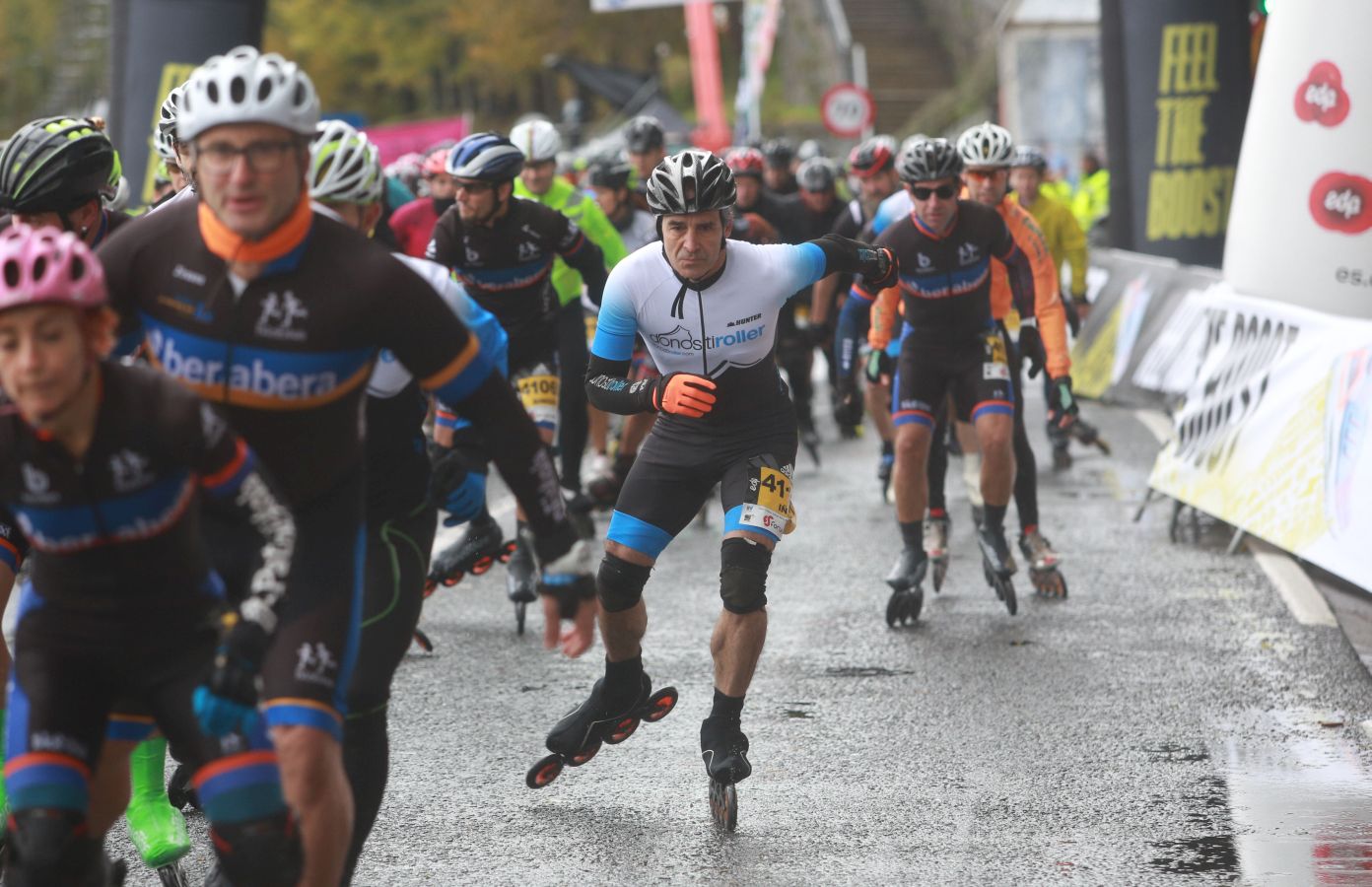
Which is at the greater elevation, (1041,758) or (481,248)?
(481,248)

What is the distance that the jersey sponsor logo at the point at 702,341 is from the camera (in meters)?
6.64

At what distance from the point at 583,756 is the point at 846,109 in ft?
74.0

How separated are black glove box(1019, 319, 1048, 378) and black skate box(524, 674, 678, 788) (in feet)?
13.2

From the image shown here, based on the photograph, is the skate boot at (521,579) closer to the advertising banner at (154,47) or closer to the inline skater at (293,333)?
the inline skater at (293,333)

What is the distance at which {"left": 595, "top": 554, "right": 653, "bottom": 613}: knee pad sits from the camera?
642 cm

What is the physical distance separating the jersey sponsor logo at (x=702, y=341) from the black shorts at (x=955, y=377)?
9.34 feet

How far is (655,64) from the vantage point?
221 ft

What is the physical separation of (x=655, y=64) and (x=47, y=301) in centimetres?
6490

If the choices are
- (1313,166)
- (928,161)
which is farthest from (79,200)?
(1313,166)

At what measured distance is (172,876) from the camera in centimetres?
536

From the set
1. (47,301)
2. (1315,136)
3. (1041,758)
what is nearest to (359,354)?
(47,301)

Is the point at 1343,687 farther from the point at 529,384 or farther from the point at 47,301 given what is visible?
the point at 47,301

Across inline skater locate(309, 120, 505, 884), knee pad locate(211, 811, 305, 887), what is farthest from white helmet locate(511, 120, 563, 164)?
knee pad locate(211, 811, 305, 887)

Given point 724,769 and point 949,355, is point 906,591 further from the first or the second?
point 724,769
